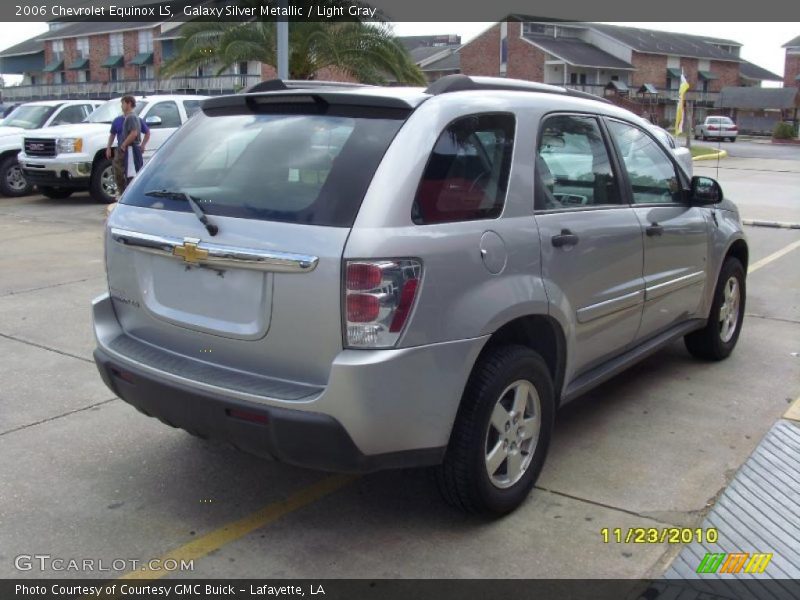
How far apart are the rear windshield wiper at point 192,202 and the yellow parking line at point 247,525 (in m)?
1.25

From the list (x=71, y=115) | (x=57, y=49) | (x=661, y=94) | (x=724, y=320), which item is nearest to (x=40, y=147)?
(x=71, y=115)

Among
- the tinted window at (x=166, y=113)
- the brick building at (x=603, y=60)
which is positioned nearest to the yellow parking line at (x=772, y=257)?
the tinted window at (x=166, y=113)

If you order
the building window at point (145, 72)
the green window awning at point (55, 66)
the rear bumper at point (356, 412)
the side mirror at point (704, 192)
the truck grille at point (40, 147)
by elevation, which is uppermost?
the green window awning at point (55, 66)

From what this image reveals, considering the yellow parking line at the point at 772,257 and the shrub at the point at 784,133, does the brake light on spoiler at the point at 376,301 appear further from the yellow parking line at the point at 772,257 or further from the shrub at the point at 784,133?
the shrub at the point at 784,133

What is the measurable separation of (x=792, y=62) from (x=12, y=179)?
75.0m

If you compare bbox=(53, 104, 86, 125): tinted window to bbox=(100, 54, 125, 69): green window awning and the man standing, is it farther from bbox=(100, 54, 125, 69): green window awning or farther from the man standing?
bbox=(100, 54, 125, 69): green window awning

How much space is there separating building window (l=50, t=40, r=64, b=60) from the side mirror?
6777 centimetres

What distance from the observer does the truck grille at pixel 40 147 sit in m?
15.1

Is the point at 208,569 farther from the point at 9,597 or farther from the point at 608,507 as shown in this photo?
the point at 608,507

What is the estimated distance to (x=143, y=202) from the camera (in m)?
3.76

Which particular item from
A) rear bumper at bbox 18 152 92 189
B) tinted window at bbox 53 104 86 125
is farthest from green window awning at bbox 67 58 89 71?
rear bumper at bbox 18 152 92 189

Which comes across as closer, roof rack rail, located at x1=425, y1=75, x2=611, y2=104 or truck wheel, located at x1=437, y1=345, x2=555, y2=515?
truck wheel, located at x1=437, y1=345, x2=555, y2=515

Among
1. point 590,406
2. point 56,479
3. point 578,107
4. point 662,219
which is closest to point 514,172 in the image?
point 578,107

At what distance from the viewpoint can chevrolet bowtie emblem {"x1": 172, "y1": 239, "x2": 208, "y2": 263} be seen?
3337 millimetres
